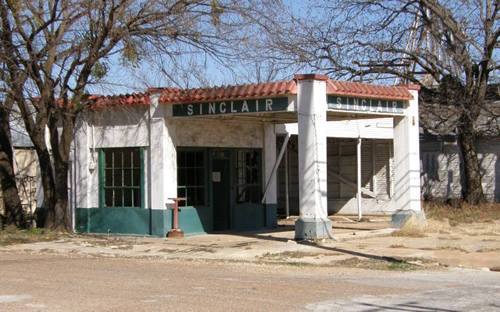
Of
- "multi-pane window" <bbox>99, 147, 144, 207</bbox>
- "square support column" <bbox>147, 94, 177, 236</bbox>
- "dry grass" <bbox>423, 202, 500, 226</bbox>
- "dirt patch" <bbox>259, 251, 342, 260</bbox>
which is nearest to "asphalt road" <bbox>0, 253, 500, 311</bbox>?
"dirt patch" <bbox>259, 251, 342, 260</bbox>

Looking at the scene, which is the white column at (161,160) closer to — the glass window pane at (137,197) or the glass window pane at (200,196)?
the glass window pane at (137,197)

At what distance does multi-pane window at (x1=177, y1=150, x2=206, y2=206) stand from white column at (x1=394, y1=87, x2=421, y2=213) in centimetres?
528

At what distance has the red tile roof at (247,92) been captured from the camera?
18347 mm

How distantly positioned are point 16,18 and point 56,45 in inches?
46.5

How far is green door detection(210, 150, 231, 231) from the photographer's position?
22.3 meters

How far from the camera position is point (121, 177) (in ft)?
71.2

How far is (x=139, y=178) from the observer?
21172mm

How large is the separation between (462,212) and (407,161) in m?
5.86

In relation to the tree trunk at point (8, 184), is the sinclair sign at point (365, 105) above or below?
above

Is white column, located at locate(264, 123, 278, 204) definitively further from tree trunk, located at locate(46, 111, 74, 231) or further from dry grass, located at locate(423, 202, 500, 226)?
tree trunk, located at locate(46, 111, 74, 231)

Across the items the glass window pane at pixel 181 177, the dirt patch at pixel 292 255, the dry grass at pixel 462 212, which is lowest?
the dirt patch at pixel 292 255

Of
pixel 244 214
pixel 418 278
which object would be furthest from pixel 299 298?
pixel 244 214

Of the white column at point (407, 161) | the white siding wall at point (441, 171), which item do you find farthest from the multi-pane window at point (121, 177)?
the white siding wall at point (441, 171)

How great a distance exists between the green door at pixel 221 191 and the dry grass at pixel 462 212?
6.43m
